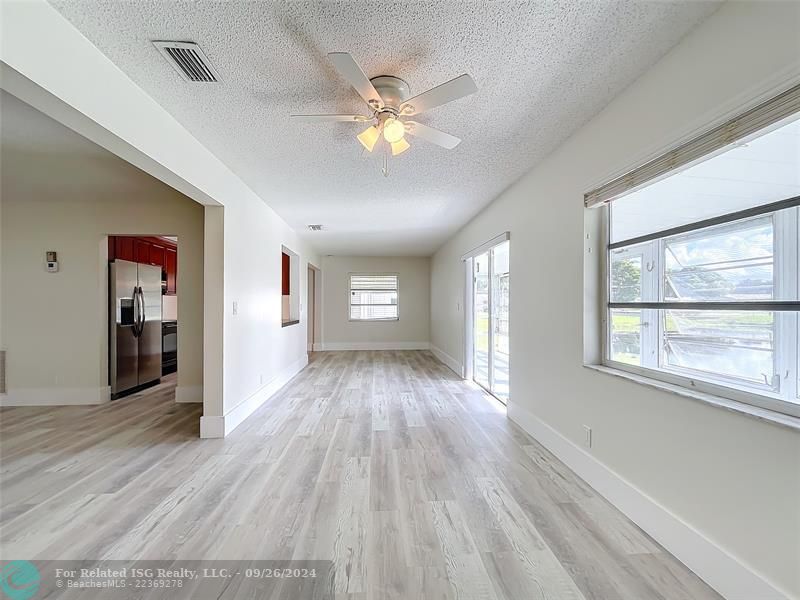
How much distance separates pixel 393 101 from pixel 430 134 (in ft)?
1.10

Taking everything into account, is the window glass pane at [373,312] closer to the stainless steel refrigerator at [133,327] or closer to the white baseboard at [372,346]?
the white baseboard at [372,346]

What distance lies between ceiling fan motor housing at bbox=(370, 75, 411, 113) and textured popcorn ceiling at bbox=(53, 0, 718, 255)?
0.04m

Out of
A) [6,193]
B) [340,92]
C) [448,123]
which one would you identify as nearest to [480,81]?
[448,123]

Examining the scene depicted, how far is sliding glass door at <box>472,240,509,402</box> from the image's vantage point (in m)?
4.55

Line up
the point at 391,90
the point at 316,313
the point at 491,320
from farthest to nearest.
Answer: the point at 316,313
the point at 491,320
the point at 391,90

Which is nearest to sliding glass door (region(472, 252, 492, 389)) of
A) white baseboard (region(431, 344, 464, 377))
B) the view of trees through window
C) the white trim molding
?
the white trim molding

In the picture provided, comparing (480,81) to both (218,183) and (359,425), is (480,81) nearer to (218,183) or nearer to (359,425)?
(218,183)

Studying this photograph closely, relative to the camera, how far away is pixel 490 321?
4930 mm

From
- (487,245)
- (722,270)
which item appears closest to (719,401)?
(722,270)

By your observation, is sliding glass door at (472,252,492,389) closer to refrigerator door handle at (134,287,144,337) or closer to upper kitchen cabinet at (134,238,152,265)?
refrigerator door handle at (134,287,144,337)

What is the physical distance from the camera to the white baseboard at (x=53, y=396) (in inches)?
166

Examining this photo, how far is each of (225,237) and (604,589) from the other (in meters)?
3.52

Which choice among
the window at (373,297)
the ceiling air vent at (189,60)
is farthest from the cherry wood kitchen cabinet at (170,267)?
the ceiling air vent at (189,60)

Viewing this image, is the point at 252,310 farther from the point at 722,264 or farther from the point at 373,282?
the point at 373,282
